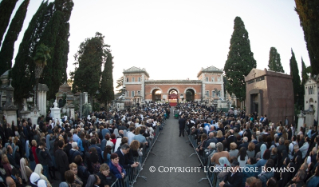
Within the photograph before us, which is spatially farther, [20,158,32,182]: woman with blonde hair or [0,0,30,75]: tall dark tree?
[0,0,30,75]: tall dark tree

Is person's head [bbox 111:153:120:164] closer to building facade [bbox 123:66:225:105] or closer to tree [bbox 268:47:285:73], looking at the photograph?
tree [bbox 268:47:285:73]

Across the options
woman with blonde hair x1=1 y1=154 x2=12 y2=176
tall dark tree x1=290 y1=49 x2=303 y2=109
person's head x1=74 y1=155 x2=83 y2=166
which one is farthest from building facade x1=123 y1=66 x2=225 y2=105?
person's head x1=74 y1=155 x2=83 y2=166

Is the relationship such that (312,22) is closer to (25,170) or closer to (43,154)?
(43,154)

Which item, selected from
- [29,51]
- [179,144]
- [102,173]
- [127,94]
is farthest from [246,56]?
[127,94]

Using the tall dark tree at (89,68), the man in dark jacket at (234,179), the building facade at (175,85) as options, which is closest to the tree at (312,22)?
the man in dark jacket at (234,179)

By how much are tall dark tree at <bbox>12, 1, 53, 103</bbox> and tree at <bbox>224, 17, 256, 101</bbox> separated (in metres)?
21.2

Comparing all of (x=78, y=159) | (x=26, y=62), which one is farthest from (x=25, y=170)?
(x=26, y=62)

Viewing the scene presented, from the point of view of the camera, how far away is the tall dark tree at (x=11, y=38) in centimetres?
2466

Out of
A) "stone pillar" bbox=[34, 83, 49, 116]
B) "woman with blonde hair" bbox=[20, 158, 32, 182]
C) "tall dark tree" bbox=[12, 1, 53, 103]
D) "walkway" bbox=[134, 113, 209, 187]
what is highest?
"tall dark tree" bbox=[12, 1, 53, 103]

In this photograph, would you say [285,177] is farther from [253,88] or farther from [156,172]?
[253,88]

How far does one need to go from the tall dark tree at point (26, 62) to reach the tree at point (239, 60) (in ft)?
69.7

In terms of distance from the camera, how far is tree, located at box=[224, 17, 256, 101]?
28.3 m

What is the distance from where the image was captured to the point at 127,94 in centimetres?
5700

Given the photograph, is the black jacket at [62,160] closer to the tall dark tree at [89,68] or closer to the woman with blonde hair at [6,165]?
the woman with blonde hair at [6,165]
